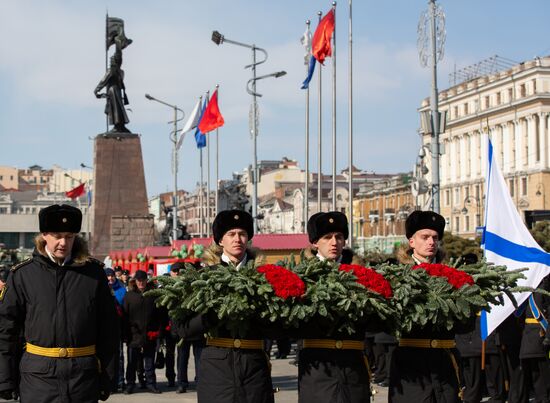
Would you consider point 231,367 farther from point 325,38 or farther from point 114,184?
point 114,184

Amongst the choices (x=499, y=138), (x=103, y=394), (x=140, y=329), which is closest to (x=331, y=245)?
(x=103, y=394)

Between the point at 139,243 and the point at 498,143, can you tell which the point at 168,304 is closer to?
the point at 139,243

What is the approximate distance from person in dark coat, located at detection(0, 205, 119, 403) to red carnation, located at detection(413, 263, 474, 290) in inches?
81.5

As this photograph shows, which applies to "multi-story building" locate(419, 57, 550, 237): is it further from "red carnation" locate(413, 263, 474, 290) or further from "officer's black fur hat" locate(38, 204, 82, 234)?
"officer's black fur hat" locate(38, 204, 82, 234)

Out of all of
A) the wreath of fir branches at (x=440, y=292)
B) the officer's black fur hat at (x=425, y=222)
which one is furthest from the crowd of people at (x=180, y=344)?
the officer's black fur hat at (x=425, y=222)

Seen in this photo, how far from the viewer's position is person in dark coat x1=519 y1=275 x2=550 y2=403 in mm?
12773

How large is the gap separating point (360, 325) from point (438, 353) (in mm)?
593

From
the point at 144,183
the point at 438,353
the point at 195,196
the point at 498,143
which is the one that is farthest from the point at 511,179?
the point at 438,353

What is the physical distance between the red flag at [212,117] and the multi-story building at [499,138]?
38.8m

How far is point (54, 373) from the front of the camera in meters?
7.37

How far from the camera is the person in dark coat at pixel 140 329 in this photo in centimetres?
1666

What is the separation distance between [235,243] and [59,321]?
1.31m

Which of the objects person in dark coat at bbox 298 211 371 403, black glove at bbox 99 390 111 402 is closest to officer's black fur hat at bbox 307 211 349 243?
person in dark coat at bbox 298 211 371 403

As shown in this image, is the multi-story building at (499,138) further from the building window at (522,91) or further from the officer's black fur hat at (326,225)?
the officer's black fur hat at (326,225)
